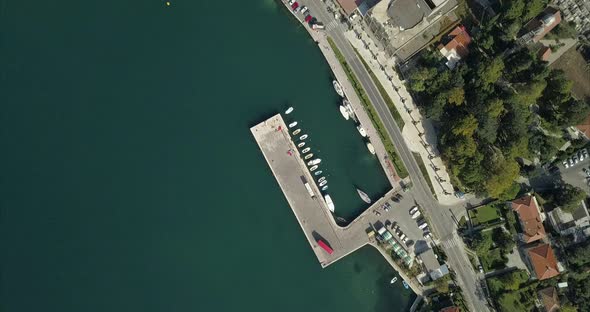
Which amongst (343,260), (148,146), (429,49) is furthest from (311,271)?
(429,49)

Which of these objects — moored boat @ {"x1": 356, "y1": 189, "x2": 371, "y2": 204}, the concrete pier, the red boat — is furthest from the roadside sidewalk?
the red boat

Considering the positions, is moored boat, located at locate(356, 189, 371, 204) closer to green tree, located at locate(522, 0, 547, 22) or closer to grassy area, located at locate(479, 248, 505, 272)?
grassy area, located at locate(479, 248, 505, 272)

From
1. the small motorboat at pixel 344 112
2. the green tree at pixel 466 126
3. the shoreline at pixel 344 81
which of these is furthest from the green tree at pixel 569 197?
the small motorboat at pixel 344 112

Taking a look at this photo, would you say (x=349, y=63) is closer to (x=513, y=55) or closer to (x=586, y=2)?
(x=513, y=55)

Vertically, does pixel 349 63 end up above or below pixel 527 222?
above

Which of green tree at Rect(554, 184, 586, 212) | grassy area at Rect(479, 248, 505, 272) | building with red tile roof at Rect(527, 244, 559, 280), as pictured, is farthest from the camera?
grassy area at Rect(479, 248, 505, 272)

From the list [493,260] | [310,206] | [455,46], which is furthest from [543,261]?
[310,206]
